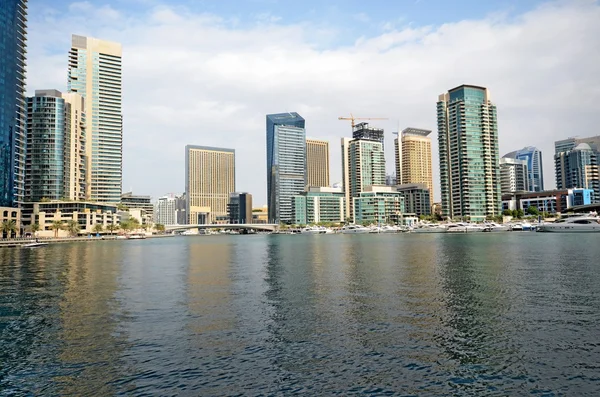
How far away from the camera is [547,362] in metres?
28.5

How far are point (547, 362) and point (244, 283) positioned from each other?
4293 cm

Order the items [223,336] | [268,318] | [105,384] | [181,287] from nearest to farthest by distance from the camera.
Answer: [105,384], [223,336], [268,318], [181,287]

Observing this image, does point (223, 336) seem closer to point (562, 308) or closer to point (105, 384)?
point (105, 384)

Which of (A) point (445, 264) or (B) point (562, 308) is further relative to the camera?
(A) point (445, 264)

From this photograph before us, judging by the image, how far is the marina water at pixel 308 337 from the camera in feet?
85.2

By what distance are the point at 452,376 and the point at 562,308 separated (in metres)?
22.9

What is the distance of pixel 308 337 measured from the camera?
115 feet

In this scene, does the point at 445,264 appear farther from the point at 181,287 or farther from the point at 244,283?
the point at 181,287

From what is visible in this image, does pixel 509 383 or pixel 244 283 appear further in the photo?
pixel 244 283

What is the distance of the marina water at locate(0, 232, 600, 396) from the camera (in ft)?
85.2

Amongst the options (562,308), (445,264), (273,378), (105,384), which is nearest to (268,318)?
(273,378)

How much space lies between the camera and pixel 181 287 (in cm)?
6119

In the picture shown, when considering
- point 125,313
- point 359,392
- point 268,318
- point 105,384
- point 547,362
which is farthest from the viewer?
point 125,313

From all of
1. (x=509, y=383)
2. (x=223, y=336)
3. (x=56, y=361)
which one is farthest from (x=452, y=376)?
(x=56, y=361)
